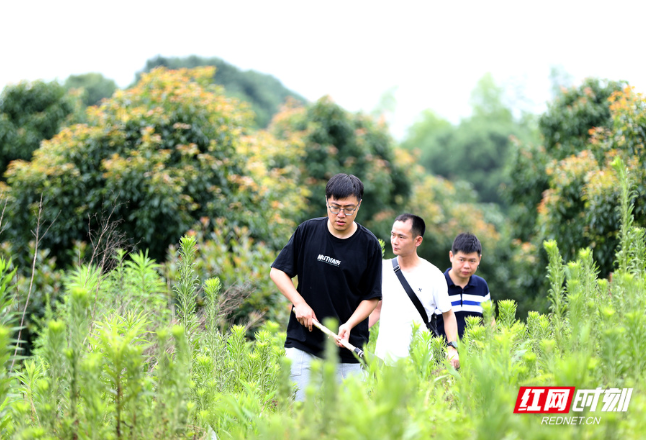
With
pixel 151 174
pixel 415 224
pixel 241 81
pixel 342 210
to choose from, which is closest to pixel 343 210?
pixel 342 210

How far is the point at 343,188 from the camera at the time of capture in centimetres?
334

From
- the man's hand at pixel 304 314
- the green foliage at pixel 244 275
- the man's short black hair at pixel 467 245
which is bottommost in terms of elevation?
the green foliage at pixel 244 275

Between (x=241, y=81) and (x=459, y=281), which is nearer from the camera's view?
(x=459, y=281)

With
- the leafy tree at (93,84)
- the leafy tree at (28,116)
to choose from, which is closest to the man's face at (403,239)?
the leafy tree at (28,116)

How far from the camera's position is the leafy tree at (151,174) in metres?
7.59

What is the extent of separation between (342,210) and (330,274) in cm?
43

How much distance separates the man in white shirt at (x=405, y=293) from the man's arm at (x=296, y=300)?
0.74 m

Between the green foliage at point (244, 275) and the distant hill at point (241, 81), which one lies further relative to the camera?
the distant hill at point (241, 81)

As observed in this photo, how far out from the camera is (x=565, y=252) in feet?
24.4

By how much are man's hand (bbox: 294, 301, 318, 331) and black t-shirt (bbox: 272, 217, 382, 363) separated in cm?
18

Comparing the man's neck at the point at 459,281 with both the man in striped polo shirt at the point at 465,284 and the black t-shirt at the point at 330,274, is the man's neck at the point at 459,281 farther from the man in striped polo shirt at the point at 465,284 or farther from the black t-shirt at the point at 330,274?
the black t-shirt at the point at 330,274

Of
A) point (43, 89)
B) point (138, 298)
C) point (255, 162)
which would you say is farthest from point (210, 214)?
point (43, 89)

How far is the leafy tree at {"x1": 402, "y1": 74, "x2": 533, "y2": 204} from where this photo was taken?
35.4m

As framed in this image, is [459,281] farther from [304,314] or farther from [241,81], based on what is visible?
[241,81]
